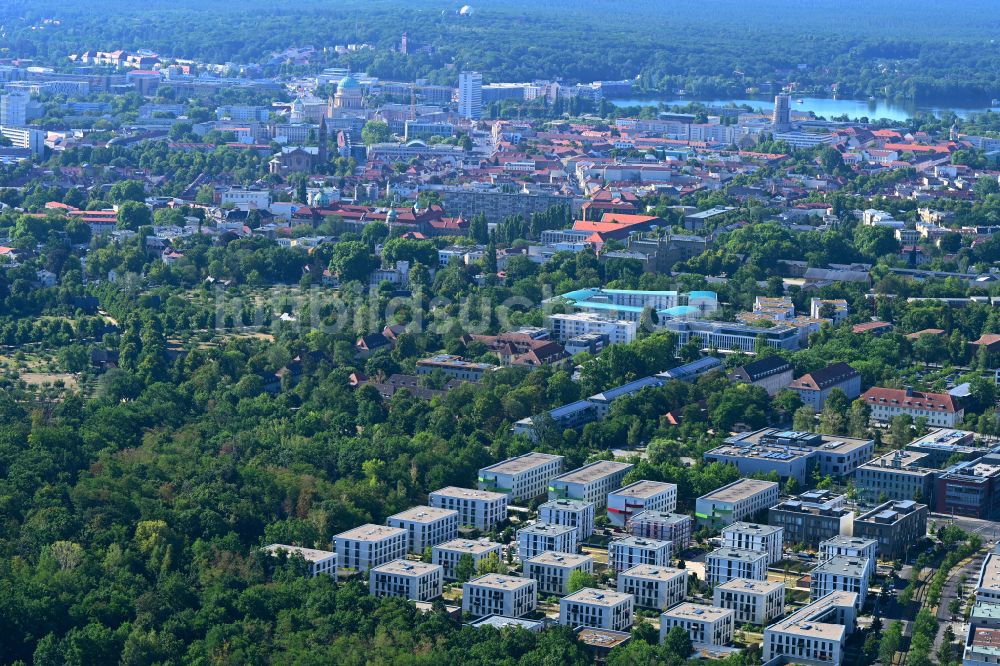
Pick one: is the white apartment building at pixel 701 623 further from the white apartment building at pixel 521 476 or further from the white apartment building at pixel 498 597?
the white apartment building at pixel 521 476

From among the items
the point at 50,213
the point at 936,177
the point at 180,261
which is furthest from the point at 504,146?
the point at 180,261

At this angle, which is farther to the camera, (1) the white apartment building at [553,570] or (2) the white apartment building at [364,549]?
(2) the white apartment building at [364,549]

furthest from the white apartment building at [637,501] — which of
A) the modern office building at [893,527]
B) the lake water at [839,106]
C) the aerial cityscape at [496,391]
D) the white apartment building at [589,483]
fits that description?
the lake water at [839,106]

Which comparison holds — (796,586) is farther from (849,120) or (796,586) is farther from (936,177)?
(849,120)

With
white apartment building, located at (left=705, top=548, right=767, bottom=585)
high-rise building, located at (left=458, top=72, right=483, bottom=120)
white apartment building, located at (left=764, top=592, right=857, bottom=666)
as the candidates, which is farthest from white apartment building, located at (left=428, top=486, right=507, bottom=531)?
high-rise building, located at (left=458, top=72, right=483, bottom=120)

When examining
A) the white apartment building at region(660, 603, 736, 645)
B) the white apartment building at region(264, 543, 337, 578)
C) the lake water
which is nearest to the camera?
the white apartment building at region(660, 603, 736, 645)

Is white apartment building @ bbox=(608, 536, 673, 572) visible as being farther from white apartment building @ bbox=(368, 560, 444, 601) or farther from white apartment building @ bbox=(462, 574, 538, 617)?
white apartment building @ bbox=(368, 560, 444, 601)
